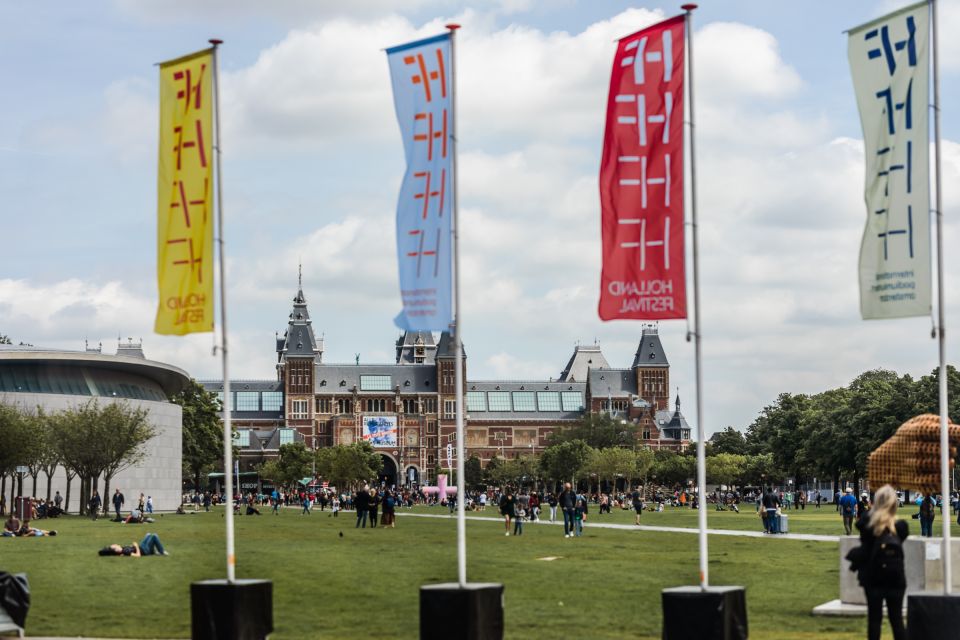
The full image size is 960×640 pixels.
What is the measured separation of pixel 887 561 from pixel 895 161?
5169mm

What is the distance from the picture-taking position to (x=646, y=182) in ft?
59.9

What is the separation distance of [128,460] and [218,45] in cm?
6941

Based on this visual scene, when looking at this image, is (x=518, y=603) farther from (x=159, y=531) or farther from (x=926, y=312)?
(x=159, y=531)

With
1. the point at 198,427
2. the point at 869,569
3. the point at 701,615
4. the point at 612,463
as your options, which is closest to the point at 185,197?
the point at 701,615

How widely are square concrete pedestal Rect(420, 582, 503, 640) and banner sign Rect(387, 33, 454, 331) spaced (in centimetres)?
372

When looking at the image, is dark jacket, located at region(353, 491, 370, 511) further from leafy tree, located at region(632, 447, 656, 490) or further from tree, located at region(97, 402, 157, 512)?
leafy tree, located at region(632, 447, 656, 490)

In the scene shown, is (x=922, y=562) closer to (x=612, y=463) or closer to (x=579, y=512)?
(x=579, y=512)

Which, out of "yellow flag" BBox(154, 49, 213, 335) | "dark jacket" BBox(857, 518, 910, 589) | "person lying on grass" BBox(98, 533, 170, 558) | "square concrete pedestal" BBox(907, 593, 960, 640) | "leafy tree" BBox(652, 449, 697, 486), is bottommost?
"leafy tree" BBox(652, 449, 697, 486)

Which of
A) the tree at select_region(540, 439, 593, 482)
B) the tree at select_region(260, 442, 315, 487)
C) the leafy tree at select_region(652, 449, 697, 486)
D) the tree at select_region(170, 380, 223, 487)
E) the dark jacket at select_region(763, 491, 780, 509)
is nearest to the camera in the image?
the dark jacket at select_region(763, 491, 780, 509)

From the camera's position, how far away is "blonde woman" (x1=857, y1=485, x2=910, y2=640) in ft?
53.5

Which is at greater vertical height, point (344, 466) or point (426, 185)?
point (426, 185)

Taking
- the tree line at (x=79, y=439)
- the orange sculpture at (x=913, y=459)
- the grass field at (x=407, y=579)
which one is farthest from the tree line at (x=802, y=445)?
the orange sculpture at (x=913, y=459)

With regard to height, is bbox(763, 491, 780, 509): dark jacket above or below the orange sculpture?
below

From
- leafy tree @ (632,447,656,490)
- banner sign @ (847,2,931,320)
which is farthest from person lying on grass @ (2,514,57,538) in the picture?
leafy tree @ (632,447,656,490)
